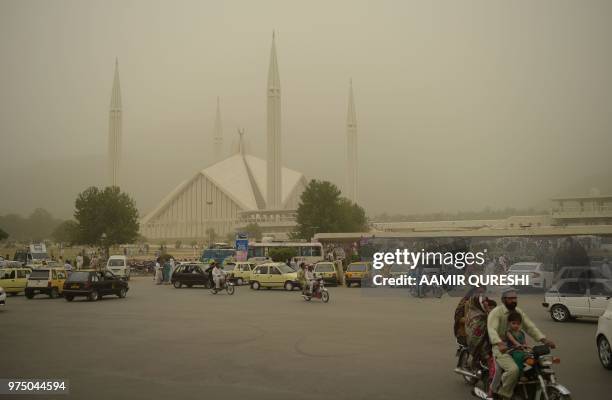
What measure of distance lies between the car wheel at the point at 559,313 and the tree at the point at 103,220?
45.8 meters

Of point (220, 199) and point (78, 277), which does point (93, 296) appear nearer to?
point (78, 277)

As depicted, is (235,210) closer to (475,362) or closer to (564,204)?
(564,204)

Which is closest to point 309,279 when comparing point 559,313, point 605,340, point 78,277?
point 78,277

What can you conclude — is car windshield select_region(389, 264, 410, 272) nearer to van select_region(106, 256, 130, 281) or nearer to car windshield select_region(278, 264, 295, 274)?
car windshield select_region(278, 264, 295, 274)

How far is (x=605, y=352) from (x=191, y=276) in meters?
21.4

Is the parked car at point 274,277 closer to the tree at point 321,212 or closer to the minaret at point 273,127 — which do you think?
the tree at point 321,212

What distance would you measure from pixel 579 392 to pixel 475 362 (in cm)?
127

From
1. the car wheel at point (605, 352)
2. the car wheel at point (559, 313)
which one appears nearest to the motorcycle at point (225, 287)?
the car wheel at point (559, 313)

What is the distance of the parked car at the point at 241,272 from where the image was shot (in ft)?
100

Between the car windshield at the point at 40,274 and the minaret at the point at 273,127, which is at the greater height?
the minaret at the point at 273,127

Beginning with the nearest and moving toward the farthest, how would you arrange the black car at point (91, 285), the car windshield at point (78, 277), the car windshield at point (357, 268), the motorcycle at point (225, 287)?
the black car at point (91, 285) → the car windshield at point (78, 277) → the motorcycle at point (225, 287) → the car windshield at point (357, 268)

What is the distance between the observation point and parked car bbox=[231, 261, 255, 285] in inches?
1200

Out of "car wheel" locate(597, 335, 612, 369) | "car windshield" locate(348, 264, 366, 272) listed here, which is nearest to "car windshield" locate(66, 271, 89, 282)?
"car windshield" locate(348, 264, 366, 272)

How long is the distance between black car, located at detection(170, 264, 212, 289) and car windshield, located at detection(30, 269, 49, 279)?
278 inches
